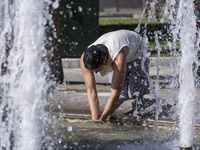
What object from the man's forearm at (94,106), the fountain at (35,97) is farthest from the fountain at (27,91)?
the man's forearm at (94,106)

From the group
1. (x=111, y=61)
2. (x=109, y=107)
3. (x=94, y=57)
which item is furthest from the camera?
(x=109, y=107)

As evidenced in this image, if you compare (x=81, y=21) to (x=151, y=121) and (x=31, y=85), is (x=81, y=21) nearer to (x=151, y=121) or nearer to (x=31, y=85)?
(x=151, y=121)

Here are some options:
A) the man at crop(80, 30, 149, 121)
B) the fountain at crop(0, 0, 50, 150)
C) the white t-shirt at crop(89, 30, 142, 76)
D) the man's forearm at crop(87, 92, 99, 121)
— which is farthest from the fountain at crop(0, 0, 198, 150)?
the white t-shirt at crop(89, 30, 142, 76)

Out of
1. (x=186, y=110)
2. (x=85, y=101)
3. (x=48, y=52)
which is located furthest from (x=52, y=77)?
(x=186, y=110)

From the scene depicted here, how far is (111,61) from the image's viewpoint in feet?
15.8

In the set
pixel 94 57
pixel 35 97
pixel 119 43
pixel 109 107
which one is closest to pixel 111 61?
pixel 119 43

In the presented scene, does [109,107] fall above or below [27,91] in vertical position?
below

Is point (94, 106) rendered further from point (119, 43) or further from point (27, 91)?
point (27, 91)

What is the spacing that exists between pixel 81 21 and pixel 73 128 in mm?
7379

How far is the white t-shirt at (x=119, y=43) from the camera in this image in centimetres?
476

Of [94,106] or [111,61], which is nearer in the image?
[111,61]

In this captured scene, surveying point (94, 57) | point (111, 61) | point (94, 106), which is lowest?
point (94, 106)

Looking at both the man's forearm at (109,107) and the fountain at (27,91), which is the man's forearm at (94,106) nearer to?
the man's forearm at (109,107)

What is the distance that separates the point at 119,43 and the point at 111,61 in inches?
8.1
